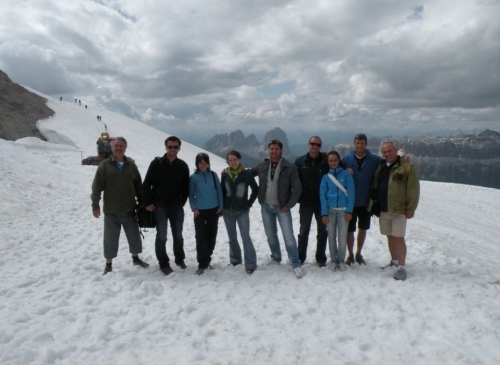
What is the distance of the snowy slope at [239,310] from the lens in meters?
5.09

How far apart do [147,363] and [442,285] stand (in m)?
6.64

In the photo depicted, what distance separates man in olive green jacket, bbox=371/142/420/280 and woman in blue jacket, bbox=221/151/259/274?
10.5 ft

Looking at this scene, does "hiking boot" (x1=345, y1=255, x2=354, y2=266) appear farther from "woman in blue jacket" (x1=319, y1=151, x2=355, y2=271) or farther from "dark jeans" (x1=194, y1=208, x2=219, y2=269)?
"dark jeans" (x1=194, y1=208, x2=219, y2=269)

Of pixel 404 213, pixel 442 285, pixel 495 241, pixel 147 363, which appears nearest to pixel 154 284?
pixel 147 363

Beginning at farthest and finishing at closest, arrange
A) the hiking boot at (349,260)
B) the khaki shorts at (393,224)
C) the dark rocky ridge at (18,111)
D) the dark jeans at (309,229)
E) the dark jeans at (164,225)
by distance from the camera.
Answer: the dark rocky ridge at (18,111) < the hiking boot at (349,260) < the dark jeans at (309,229) < the dark jeans at (164,225) < the khaki shorts at (393,224)

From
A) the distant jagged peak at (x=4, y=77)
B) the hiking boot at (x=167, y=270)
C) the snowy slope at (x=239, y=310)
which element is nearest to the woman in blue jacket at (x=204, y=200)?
the hiking boot at (x=167, y=270)

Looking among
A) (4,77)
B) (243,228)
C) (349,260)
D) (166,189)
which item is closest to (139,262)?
(166,189)

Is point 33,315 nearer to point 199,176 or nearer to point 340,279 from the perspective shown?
point 199,176

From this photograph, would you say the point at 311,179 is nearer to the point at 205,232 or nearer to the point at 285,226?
the point at 285,226

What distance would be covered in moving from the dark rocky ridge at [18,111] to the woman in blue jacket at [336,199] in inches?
2310

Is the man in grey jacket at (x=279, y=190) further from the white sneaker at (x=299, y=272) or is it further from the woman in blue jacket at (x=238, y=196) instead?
the woman in blue jacket at (x=238, y=196)

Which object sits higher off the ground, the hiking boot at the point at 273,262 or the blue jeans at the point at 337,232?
the blue jeans at the point at 337,232

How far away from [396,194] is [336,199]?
55.3 inches

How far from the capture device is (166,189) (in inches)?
296
